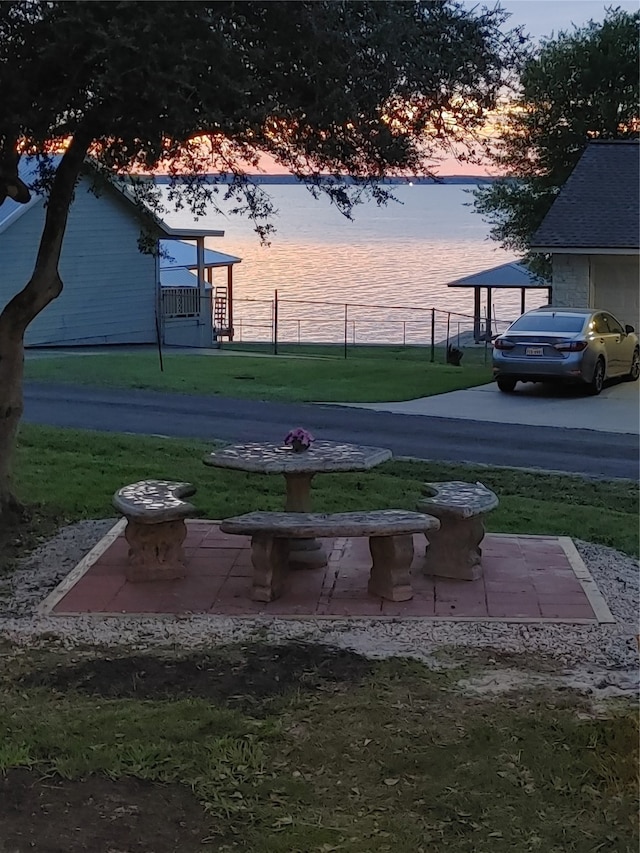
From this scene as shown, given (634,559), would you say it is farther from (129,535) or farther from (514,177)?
(514,177)

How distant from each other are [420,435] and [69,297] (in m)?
17.1

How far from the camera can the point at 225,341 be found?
122 feet

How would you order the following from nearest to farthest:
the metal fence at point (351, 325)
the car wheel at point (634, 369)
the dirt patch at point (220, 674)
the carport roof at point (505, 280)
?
the dirt patch at point (220, 674)
the car wheel at point (634, 369)
the carport roof at point (505, 280)
the metal fence at point (351, 325)

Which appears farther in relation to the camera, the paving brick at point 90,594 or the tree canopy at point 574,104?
the tree canopy at point 574,104

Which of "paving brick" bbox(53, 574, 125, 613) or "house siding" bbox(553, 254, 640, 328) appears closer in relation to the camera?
"paving brick" bbox(53, 574, 125, 613)

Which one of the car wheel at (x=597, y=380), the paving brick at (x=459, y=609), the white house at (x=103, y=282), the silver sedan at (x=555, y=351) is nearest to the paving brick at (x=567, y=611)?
the paving brick at (x=459, y=609)

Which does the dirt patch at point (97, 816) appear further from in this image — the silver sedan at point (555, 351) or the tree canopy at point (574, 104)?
the tree canopy at point (574, 104)

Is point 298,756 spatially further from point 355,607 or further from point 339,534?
point 355,607

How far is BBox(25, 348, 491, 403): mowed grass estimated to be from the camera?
17.9 meters

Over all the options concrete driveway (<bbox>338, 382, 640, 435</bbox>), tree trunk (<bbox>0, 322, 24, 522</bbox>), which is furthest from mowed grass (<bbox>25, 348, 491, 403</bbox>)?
tree trunk (<bbox>0, 322, 24, 522</bbox>)

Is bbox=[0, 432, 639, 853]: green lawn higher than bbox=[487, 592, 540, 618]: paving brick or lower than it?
lower

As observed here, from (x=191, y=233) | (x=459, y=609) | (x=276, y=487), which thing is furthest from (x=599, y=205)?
(x=459, y=609)

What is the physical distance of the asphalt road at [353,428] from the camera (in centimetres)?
1230

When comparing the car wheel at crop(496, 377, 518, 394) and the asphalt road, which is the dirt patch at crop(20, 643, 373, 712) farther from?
the car wheel at crop(496, 377, 518, 394)
